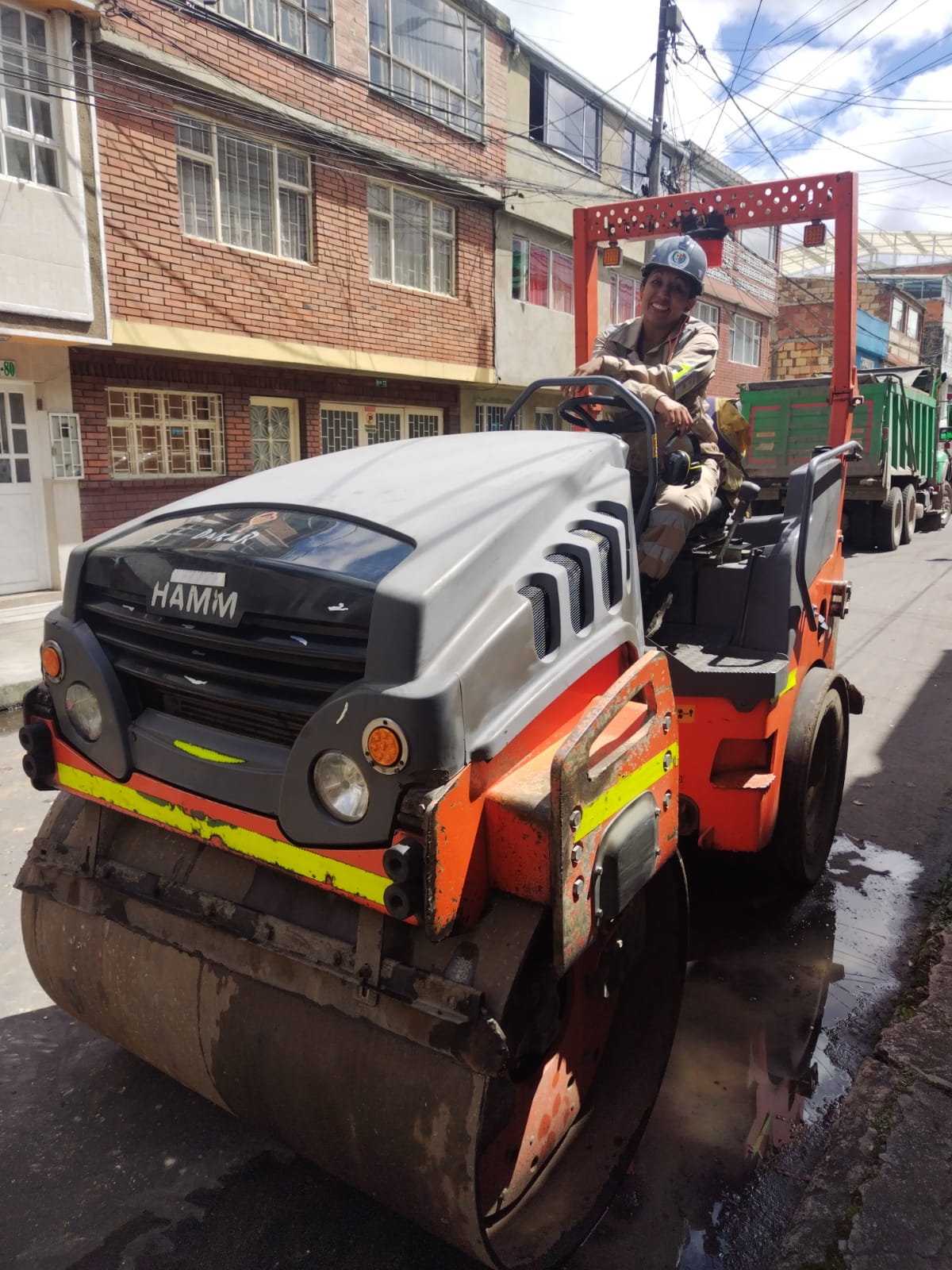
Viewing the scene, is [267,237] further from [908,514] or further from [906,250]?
[906,250]

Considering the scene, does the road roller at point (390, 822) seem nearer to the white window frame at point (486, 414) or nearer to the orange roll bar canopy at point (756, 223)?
the orange roll bar canopy at point (756, 223)

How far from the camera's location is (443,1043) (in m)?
1.82

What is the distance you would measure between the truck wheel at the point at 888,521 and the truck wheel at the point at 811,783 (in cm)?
1290

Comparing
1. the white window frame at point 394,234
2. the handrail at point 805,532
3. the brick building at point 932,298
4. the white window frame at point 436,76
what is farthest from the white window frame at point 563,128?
the brick building at point 932,298

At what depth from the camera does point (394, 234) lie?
14.5 m

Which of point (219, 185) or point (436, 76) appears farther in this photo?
point (436, 76)

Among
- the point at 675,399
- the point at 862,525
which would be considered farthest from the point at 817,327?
the point at 675,399

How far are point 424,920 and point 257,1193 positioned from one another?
4.05 feet

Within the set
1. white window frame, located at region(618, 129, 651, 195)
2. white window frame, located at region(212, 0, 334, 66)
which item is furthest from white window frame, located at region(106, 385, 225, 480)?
white window frame, located at region(618, 129, 651, 195)

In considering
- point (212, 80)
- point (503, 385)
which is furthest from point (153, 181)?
point (503, 385)

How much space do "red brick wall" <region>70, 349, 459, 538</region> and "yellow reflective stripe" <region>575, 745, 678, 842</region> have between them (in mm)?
10294

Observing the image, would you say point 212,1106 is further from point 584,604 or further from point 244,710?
point 584,604

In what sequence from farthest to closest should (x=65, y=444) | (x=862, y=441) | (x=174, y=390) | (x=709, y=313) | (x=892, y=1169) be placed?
1. (x=709, y=313)
2. (x=862, y=441)
3. (x=174, y=390)
4. (x=65, y=444)
5. (x=892, y=1169)

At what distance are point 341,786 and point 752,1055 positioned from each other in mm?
2081
